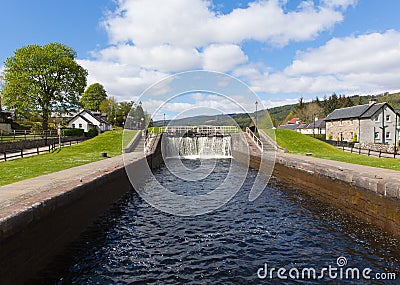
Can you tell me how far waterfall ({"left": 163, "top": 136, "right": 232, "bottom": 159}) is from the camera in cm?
4003

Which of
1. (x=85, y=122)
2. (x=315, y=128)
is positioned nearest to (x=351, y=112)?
(x=315, y=128)

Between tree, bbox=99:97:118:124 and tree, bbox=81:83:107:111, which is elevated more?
tree, bbox=81:83:107:111

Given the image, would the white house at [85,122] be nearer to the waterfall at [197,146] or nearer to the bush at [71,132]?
the bush at [71,132]

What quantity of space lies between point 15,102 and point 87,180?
39.4 m

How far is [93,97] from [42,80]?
186ft

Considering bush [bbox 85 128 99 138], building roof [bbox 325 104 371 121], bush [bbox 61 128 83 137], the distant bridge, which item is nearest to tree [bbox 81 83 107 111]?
bush [bbox 85 128 99 138]

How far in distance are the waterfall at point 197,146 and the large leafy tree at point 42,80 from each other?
20609 mm

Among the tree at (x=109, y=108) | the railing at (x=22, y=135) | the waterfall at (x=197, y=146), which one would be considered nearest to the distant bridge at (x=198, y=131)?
the waterfall at (x=197, y=146)

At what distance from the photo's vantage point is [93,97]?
336 ft

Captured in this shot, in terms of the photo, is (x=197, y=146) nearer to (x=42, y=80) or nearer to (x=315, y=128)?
(x=42, y=80)

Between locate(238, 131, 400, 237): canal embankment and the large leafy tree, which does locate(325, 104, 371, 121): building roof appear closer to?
locate(238, 131, 400, 237): canal embankment

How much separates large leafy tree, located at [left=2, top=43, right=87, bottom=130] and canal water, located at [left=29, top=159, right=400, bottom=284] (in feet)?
131

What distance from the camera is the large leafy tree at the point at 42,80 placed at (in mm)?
44281

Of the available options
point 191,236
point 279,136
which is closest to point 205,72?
point 191,236
